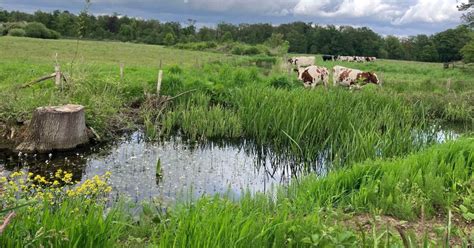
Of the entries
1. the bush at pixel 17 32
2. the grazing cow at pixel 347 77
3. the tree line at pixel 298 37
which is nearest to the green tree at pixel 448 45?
the tree line at pixel 298 37

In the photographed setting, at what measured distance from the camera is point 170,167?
289 inches

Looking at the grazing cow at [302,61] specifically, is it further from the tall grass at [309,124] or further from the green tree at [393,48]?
the green tree at [393,48]

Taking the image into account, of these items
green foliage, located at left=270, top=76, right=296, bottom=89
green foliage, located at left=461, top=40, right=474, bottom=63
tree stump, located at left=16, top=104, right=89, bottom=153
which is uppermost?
green foliage, located at left=461, top=40, right=474, bottom=63

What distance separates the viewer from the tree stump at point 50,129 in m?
7.71

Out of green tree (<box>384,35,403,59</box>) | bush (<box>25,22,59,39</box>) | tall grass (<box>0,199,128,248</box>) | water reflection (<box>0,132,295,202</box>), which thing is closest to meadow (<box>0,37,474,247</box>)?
tall grass (<box>0,199,128,248</box>)

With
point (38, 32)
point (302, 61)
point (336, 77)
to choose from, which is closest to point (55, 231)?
point (336, 77)

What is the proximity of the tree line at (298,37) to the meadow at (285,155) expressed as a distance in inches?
1747

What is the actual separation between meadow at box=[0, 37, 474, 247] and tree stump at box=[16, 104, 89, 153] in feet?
2.48

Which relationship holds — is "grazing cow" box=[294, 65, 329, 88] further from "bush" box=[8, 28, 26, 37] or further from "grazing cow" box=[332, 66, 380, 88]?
"bush" box=[8, 28, 26, 37]

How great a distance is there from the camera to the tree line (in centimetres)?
5625

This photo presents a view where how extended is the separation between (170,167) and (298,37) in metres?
60.8

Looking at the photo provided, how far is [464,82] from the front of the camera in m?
19.8

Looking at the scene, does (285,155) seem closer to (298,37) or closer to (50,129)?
(50,129)

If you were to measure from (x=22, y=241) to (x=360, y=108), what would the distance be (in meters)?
8.78
